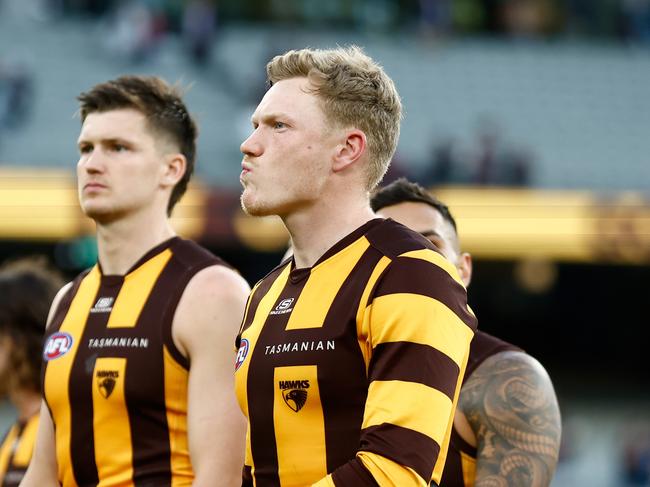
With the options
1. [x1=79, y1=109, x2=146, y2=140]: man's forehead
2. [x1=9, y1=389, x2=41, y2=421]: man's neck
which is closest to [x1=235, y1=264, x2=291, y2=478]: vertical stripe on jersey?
[x1=79, y1=109, x2=146, y2=140]: man's forehead

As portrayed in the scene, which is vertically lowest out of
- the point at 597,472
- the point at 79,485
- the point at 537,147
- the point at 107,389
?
the point at 597,472

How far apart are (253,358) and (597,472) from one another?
13632 mm

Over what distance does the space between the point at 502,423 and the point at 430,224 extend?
2.31ft

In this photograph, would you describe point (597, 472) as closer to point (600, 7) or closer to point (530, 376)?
point (600, 7)

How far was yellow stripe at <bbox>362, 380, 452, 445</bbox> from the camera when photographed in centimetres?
280

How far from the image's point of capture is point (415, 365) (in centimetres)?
284

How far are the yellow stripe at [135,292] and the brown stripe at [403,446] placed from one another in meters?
1.34

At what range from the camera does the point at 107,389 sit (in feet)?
12.5

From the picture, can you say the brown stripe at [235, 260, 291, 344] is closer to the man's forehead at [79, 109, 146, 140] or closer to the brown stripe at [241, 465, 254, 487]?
the brown stripe at [241, 465, 254, 487]

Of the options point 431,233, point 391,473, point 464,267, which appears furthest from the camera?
point 464,267

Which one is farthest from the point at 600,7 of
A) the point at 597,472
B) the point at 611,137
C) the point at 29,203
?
the point at 29,203

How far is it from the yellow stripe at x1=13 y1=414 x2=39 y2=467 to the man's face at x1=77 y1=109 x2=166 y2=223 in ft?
3.98

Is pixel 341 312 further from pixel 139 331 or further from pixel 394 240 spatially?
pixel 139 331

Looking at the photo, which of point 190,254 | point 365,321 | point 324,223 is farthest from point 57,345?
point 365,321
